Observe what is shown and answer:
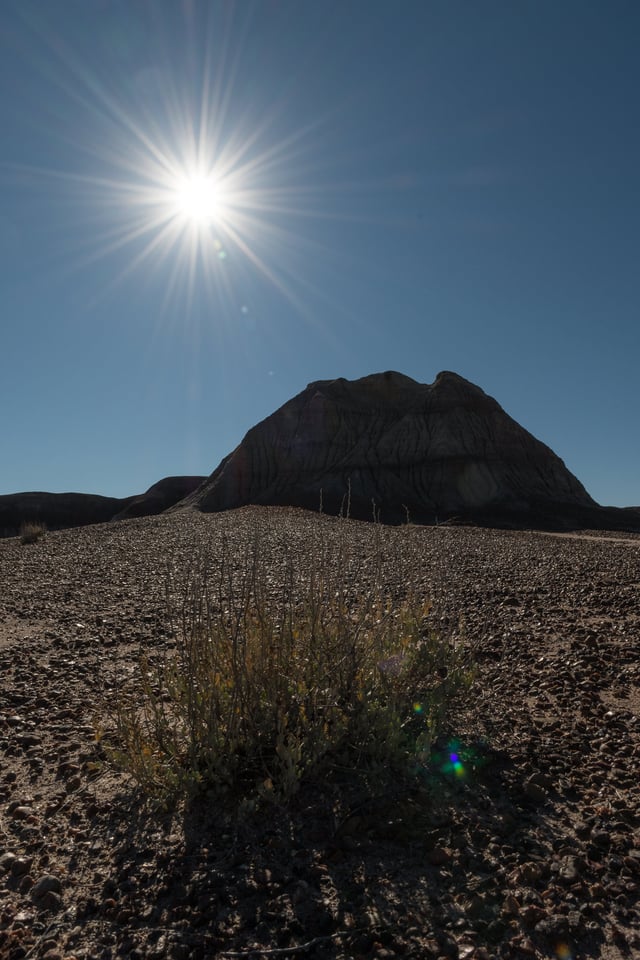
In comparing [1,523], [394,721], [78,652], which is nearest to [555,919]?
[394,721]

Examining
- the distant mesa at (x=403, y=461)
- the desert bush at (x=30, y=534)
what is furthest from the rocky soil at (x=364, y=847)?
the distant mesa at (x=403, y=461)

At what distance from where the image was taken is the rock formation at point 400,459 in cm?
3734

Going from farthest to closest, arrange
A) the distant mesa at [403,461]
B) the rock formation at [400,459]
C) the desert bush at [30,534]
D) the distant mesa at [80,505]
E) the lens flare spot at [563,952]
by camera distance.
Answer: the distant mesa at [80,505], the rock formation at [400,459], the distant mesa at [403,461], the desert bush at [30,534], the lens flare spot at [563,952]

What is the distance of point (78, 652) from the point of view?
6.12 meters

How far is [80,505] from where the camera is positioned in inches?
2509

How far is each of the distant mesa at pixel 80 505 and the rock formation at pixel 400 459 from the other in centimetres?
1469

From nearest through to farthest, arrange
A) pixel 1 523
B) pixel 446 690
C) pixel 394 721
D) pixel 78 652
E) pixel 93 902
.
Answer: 1. pixel 93 902
2. pixel 394 721
3. pixel 446 690
4. pixel 78 652
5. pixel 1 523

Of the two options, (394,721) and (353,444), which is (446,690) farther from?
(353,444)

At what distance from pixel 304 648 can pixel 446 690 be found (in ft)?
3.34

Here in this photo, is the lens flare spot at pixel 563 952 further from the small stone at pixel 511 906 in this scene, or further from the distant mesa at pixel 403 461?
the distant mesa at pixel 403 461

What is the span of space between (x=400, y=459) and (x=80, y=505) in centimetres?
3833

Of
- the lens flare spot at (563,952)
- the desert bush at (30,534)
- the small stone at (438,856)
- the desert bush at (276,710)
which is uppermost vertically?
the desert bush at (30,534)

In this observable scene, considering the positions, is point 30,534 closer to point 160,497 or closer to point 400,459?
point 400,459

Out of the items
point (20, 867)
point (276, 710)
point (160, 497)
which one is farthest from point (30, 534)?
point (160, 497)
